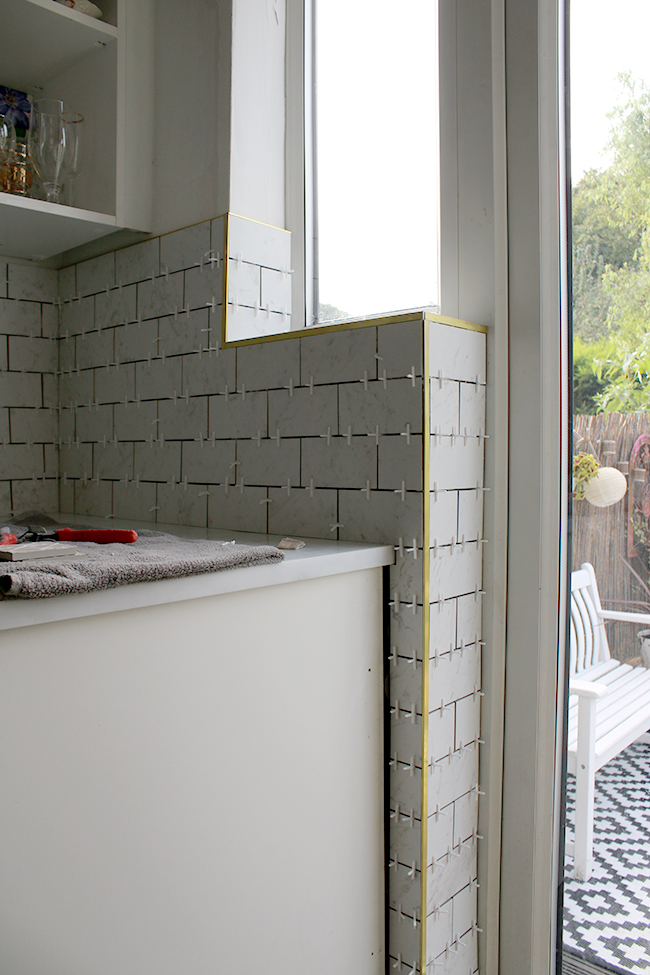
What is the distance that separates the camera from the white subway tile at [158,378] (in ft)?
4.79

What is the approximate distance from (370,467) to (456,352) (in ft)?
0.72

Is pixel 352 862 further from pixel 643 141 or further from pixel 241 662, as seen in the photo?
pixel 643 141

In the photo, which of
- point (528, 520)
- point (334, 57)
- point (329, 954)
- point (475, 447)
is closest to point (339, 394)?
point (475, 447)

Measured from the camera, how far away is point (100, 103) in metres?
1.49

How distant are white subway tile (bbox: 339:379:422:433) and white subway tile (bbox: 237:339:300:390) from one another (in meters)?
0.12

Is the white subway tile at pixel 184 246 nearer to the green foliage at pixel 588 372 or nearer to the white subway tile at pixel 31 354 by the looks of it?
the white subway tile at pixel 31 354

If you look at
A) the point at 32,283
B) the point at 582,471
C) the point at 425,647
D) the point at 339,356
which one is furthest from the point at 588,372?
the point at 32,283

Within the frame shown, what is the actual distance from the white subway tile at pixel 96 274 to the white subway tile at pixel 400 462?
2.78 feet

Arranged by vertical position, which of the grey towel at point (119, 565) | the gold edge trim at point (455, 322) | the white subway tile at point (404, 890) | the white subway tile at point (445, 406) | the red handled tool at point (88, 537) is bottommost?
the white subway tile at point (404, 890)

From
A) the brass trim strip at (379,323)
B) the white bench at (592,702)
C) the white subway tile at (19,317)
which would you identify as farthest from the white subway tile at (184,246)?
the white bench at (592,702)

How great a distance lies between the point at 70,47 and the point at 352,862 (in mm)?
1617

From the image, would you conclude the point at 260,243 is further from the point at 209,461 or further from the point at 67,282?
the point at 67,282

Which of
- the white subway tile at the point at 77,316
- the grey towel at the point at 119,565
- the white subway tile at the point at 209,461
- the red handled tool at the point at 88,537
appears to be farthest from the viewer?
the white subway tile at the point at 77,316

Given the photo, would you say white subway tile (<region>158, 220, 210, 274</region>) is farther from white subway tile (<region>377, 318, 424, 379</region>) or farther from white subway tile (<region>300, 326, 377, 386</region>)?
white subway tile (<region>377, 318, 424, 379</region>)
